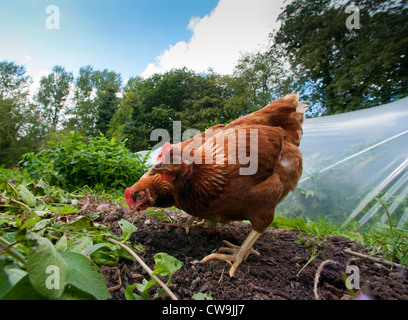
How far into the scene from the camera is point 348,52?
6359 mm

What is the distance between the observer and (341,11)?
6.38 metres

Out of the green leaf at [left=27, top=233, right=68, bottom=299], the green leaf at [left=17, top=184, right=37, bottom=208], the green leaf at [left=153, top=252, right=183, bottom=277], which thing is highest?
the green leaf at [left=17, top=184, right=37, bottom=208]

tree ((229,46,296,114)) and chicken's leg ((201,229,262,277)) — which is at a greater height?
tree ((229,46,296,114))

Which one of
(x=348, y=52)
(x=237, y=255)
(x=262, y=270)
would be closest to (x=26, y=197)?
(x=237, y=255)

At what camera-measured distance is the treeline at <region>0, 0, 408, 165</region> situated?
5801 millimetres

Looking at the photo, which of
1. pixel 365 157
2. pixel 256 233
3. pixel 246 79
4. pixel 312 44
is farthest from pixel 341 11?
pixel 256 233

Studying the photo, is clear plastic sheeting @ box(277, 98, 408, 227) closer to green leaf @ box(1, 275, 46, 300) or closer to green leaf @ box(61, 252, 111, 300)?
green leaf @ box(61, 252, 111, 300)

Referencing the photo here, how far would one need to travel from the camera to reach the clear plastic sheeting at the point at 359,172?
257 cm

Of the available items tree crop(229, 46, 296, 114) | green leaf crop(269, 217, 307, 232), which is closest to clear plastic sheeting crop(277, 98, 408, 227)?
green leaf crop(269, 217, 307, 232)

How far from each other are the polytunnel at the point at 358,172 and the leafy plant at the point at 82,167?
8.60 feet

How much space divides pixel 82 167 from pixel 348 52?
7769 mm

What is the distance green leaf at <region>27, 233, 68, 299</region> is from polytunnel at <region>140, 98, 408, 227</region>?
2598 millimetres

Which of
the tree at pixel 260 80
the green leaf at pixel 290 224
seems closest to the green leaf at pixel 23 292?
the green leaf at pixel 290 224

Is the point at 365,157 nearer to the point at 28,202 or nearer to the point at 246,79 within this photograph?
the point at 28,202
